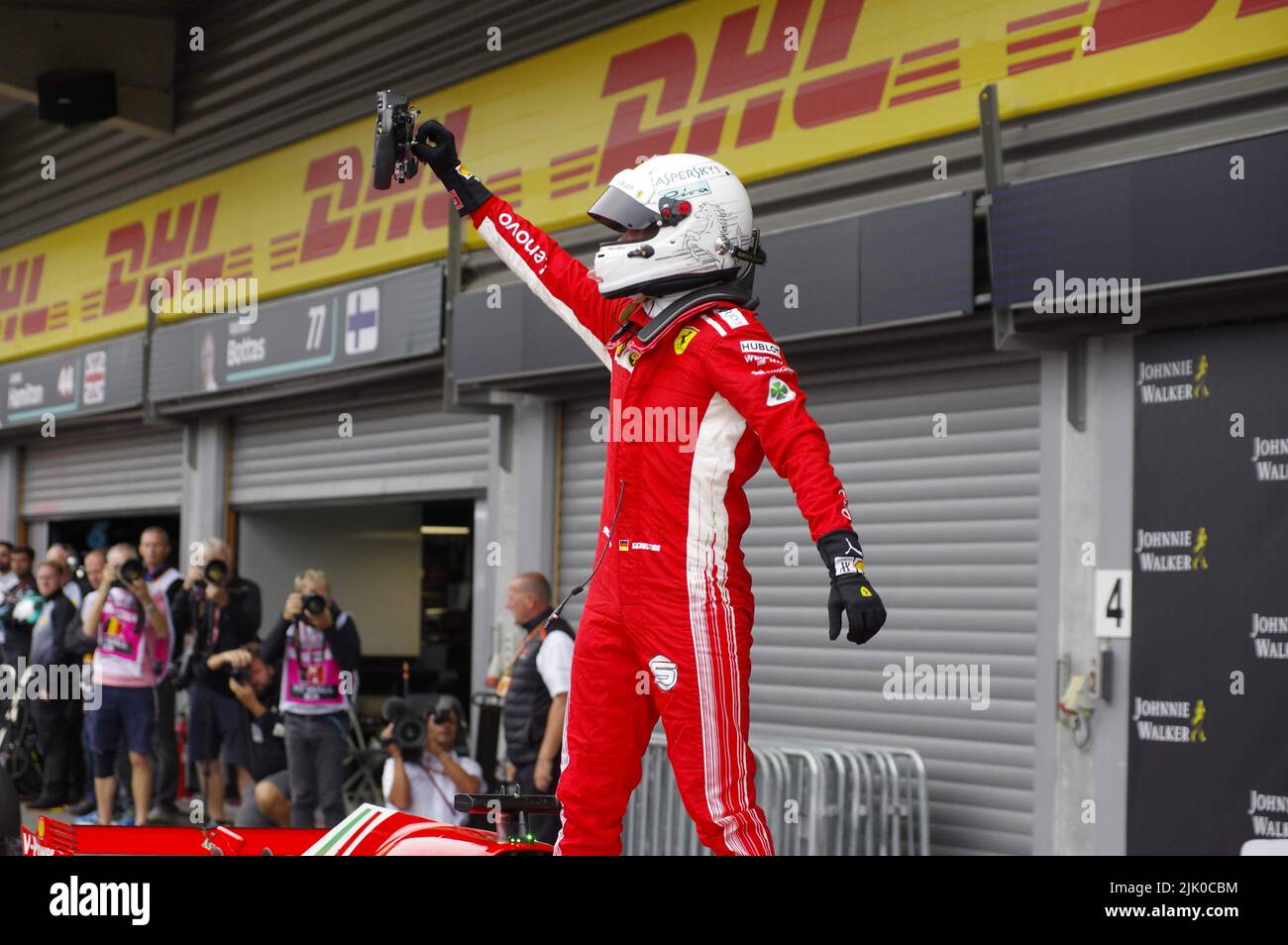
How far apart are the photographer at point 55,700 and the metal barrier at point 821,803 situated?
231 inches

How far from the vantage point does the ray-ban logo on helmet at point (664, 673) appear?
359 centimetres

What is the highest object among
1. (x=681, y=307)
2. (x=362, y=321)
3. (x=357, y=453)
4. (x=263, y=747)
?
(x=362, y=321)

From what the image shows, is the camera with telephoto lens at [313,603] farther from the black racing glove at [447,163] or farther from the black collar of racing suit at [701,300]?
the black collar of racing suit at [701,300]

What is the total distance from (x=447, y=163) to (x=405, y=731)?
13.3ft

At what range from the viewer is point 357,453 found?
12.2 meters

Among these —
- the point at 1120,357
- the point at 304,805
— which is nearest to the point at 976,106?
the point at 1120,357

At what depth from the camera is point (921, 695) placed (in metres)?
7.96

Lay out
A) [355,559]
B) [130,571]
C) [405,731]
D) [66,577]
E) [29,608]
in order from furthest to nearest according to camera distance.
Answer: [355,559]
[29,608]
[66,577]
[130,571]
[405,731]

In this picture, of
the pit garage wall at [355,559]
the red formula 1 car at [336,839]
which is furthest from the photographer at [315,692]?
the red formula 1 car at [336,839]

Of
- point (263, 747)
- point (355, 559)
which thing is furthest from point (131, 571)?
point (355, 559)

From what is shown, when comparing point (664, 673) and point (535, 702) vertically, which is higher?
point (664, 673)

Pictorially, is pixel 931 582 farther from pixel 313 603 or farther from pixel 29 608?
pixel 29 608
